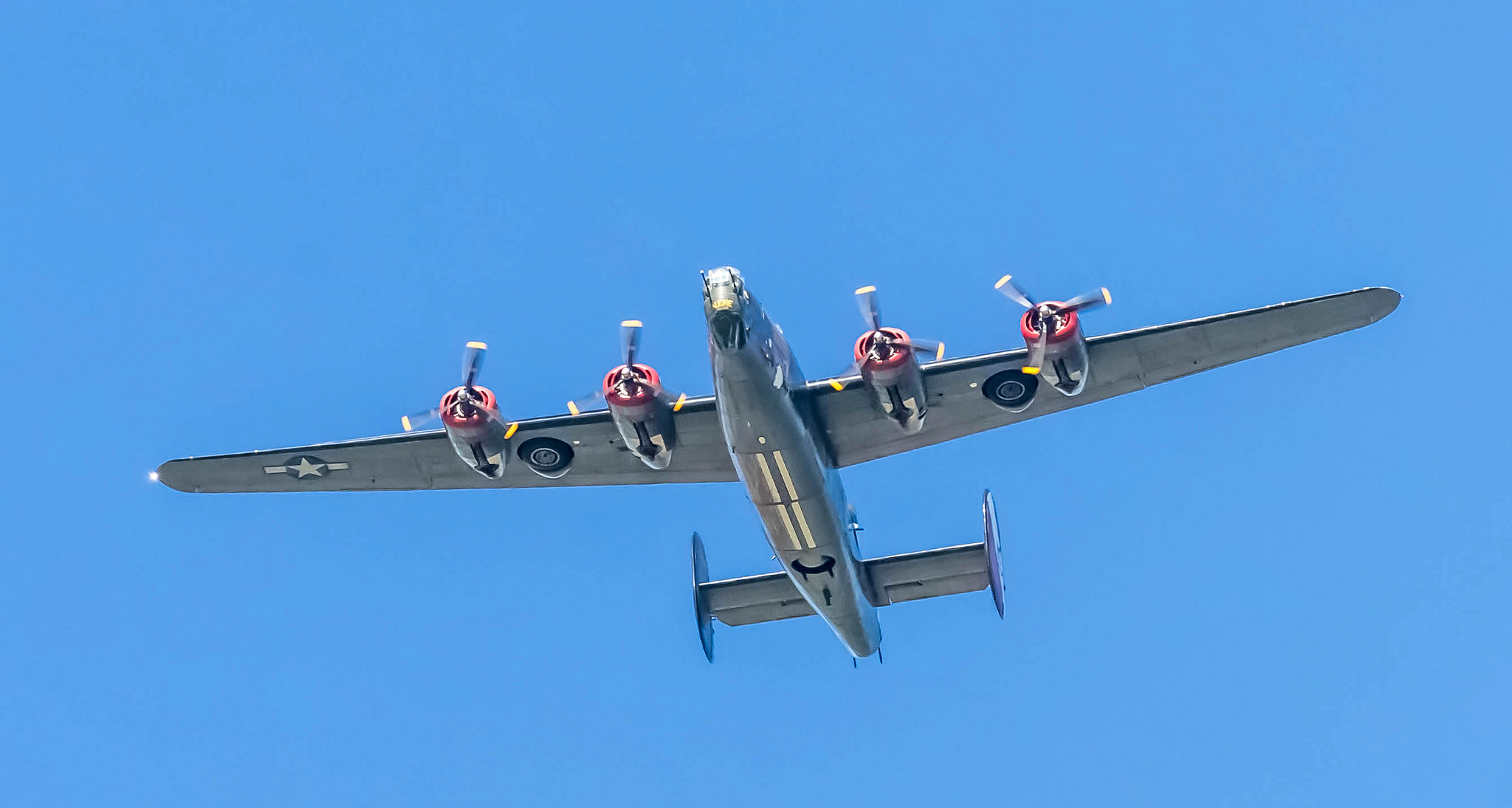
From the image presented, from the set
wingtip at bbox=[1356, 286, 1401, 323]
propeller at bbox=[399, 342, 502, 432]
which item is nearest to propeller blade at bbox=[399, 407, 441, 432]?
propeller at bbox=[399, 342, 502, 432]

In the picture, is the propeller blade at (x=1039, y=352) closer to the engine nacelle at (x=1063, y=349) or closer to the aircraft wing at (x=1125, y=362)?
the engine nacelle at (x=1063, y=349)

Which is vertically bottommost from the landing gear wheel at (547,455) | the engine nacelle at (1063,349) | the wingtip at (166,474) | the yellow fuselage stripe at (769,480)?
the yellow fuselage stripe at (769,480)

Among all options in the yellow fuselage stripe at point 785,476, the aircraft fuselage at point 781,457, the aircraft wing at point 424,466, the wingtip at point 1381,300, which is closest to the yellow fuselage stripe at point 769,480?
the aircraft fuselage at point 781,457

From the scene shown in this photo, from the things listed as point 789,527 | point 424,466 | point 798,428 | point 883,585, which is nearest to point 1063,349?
point 798,428

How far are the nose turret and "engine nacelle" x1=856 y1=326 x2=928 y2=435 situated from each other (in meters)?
3.19

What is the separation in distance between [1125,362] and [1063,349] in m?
2.36

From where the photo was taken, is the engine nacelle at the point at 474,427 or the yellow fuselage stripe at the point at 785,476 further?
the engine nacelle at the point at 474,427

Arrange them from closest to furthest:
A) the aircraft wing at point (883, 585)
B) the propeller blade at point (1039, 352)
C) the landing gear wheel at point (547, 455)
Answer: the propeller blade at point (1039, 352) < the landing gear wheel at point (547, 455) < the aircraft wing at point (883, 585)

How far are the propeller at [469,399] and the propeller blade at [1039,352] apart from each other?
1011 centimetres

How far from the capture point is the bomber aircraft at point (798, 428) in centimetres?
2542

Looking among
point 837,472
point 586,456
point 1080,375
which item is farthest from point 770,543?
point 1080,375

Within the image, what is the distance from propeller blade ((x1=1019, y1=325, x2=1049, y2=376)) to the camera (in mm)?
25547

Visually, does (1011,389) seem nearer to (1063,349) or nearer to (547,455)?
(1063,349)

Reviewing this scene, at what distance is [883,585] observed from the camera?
30.5 m
